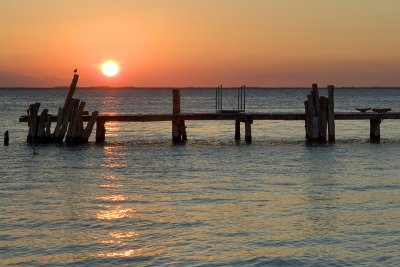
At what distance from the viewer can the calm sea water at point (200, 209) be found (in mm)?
11711

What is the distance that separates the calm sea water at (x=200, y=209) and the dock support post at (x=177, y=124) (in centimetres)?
477

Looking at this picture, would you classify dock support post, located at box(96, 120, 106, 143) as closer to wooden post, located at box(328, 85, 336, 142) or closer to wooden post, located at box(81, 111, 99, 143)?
wooden post, located at box(81, 111, 99, 143)

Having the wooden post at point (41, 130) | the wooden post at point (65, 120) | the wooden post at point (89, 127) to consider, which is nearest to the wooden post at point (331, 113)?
the wooden post at point (89, 127)

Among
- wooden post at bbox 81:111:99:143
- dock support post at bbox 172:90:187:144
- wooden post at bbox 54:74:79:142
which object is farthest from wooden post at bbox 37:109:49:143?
dock support post at bbox 172:90:187:144

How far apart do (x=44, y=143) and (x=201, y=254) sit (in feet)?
70.6

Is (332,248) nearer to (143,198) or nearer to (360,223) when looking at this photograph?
(360,223)

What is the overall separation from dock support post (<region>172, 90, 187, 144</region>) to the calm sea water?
477 centimetres

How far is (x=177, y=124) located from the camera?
112 feet

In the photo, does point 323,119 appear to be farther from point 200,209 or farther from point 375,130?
point 200,209

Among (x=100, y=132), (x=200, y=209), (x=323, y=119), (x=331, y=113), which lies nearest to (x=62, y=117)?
(x=100, y=132)

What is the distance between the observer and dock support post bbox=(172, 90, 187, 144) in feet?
110

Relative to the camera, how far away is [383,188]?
61.3 ft

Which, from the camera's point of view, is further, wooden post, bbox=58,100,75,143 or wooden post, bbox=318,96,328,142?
wooden post, bbox=318,96,328,142

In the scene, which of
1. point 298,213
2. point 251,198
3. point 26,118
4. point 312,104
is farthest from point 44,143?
point 298,213
